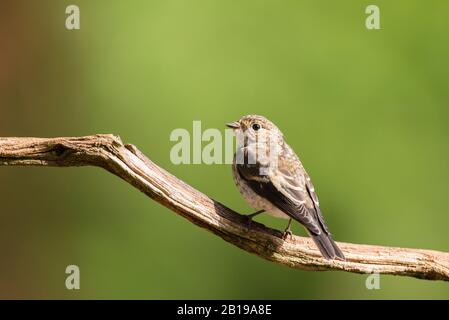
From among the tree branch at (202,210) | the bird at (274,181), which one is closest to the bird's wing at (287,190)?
the bird at (274,181)

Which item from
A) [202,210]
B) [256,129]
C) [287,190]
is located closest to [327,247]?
[287,190]

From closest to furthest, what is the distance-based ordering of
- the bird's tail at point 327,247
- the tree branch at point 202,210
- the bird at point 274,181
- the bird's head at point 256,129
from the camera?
the tree branch at point 202,210 < the bird's tail at point 327,247 < the bird at point 274,181 < the bird's head at point 256,129

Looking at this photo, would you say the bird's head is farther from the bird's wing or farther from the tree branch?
the tree branch

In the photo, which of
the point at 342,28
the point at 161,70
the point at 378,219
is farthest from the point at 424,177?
the point at 161,70

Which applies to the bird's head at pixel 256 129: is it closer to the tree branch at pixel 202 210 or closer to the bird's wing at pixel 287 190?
the bird's wing at pixel 287 190

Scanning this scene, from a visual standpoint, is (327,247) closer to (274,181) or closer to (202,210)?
(274,181)

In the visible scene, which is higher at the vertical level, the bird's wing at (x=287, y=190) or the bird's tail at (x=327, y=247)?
the bird's wing at (x=287, y=190)

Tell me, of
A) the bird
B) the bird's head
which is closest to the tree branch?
the bird
